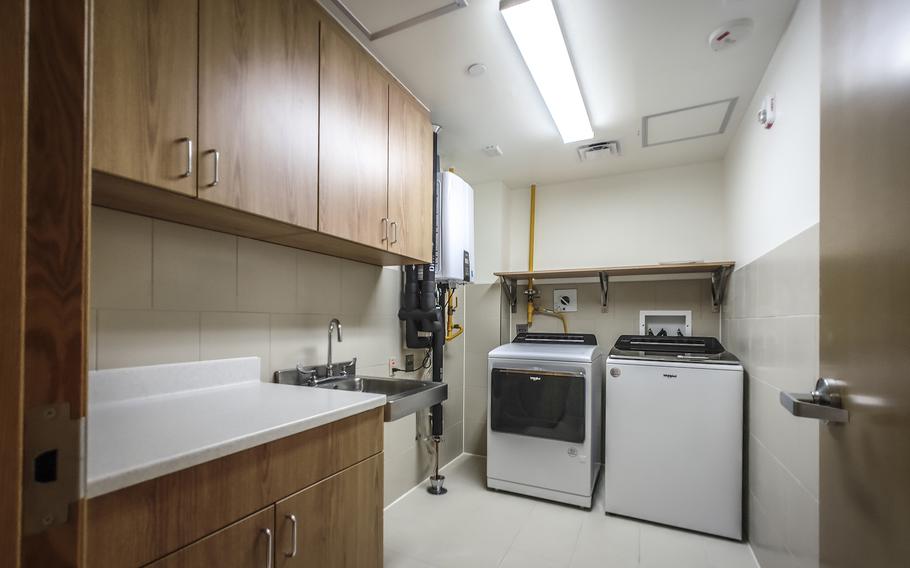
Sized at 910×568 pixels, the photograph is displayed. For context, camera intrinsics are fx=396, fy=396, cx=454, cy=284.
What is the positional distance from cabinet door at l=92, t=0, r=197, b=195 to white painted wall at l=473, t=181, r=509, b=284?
2.40 m

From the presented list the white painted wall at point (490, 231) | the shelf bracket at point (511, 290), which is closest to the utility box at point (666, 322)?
the shelf bracket at point (511, 290)

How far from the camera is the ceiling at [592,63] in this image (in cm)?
145

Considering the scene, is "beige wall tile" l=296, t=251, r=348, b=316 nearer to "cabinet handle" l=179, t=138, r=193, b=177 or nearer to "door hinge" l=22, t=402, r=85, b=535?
"cabinet handle" l=179, t=138, r=193, b=177

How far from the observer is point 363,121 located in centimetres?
165

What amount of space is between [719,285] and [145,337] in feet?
10.0

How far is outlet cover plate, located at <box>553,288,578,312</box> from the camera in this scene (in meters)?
3.13

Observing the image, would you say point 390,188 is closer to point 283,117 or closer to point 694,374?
point 283,117

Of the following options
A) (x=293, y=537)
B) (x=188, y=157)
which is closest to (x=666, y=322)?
(x=293, y=537)

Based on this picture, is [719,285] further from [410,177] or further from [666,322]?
[410,177]

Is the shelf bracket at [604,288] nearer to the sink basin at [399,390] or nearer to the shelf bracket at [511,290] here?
the shelf bracket at [511,290]

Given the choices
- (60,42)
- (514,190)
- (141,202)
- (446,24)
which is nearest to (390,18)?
(446,24)

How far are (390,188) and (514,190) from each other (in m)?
1.88

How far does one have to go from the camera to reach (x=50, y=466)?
0.45m

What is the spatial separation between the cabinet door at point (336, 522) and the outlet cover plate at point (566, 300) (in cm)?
212
